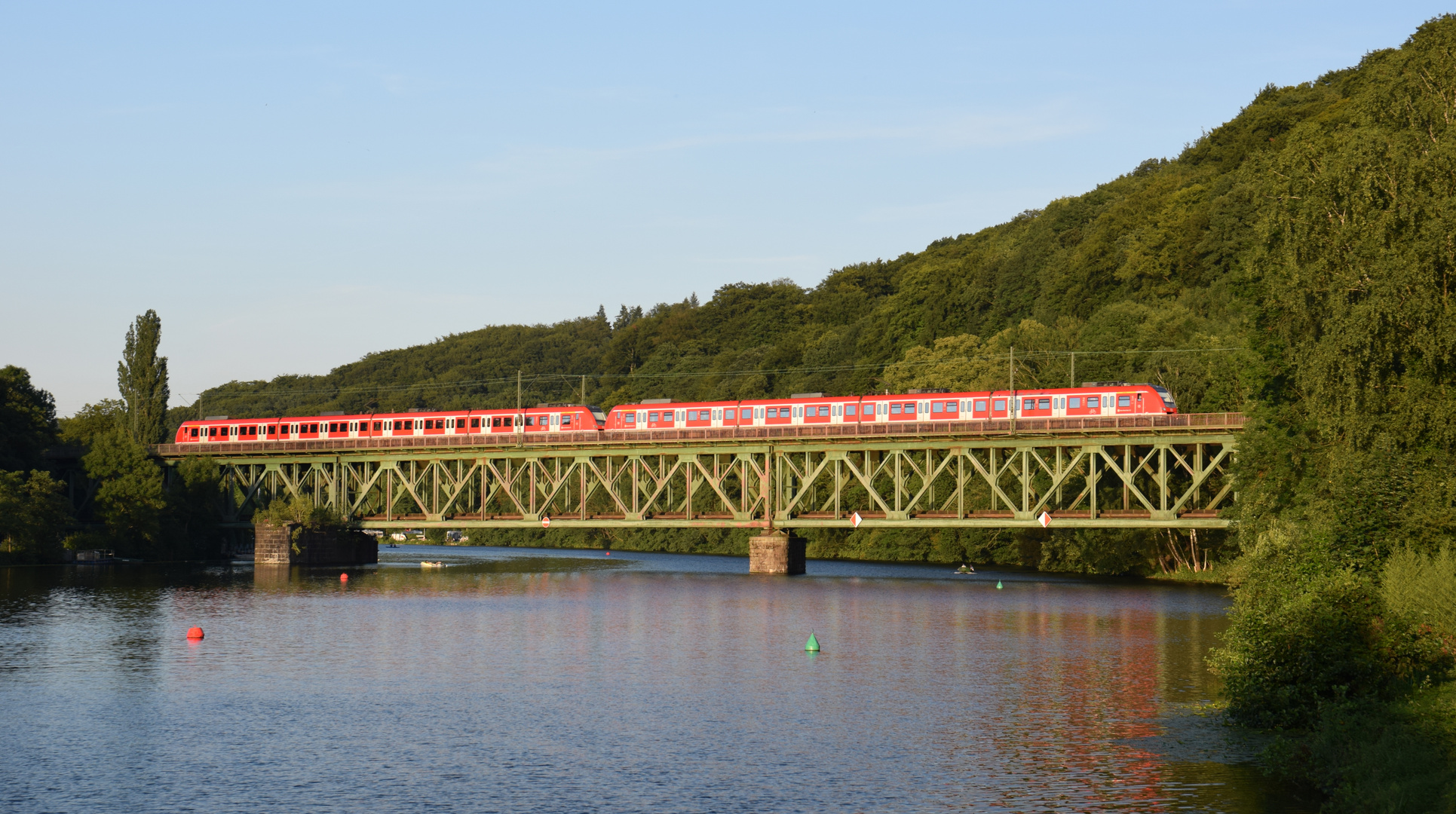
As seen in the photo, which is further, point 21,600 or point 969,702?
point 21,600

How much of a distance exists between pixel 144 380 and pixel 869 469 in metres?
67.3

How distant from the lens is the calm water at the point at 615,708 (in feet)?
94.7

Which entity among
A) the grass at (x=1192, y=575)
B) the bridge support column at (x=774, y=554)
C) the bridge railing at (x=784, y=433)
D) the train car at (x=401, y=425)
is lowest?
the grass at (x=1192, y=575)

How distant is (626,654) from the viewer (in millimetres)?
52281

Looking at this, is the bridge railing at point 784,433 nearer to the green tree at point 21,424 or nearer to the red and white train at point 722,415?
the red and white train at point 722,415

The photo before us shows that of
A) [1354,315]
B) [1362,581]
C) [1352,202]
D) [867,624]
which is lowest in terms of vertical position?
[867,624]

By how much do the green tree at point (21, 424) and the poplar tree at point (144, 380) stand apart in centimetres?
776

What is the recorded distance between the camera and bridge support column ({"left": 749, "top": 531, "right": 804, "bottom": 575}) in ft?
339

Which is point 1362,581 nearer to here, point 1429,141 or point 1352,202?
point 1352,202

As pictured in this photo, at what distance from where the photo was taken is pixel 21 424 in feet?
389

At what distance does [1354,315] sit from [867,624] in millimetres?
26600

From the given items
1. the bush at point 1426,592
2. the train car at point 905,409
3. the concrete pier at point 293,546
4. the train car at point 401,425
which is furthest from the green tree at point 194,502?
the bush at point 1426,592

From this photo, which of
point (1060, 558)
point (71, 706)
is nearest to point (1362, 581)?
point (71, 706)

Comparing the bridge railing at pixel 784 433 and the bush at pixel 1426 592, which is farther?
the bridge railing at pixel 784 433
